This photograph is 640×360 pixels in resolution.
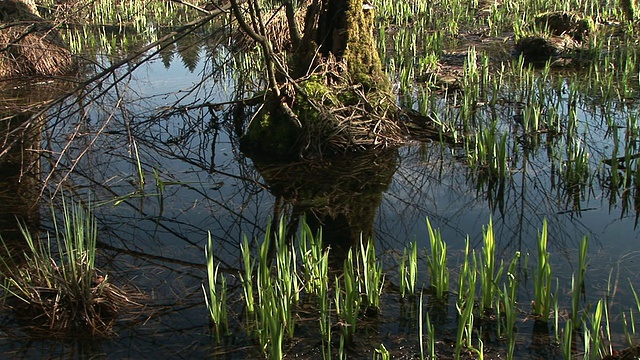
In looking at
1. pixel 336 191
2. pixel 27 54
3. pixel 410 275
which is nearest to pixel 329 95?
pixel 336 191

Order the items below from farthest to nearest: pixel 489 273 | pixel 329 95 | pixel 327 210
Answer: pixel 329 95 < pixel 327 210 < pixel 489 273

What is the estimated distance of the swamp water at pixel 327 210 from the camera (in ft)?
11.2

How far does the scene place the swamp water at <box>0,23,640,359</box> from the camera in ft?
11.2

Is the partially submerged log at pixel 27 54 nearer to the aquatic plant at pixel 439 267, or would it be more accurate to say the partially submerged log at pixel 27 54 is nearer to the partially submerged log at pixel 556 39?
the partially submerged log at pixel 556 39

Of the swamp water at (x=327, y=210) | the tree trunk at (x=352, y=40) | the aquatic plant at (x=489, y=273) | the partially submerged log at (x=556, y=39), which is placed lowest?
the swamp water at (x=327, y=210)

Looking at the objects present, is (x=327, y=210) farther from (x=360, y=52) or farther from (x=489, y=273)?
(x=360, y=52)

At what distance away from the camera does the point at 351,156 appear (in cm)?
607

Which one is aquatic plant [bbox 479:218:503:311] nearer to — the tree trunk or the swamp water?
the swamp water

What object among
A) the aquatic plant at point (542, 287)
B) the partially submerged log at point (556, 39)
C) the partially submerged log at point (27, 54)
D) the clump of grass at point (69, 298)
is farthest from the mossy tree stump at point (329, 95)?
the partially submerged log at point (556, 39)

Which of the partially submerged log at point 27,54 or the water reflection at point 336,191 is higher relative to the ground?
the partially submerged log at point 27,54

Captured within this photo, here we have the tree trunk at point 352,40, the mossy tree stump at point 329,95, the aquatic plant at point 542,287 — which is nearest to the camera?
the aquatic plant at point 542,287

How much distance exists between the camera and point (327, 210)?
504 cm

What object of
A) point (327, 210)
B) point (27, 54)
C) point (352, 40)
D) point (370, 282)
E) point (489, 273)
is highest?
point (352, 40)

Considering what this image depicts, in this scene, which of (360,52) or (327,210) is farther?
(360,52)
